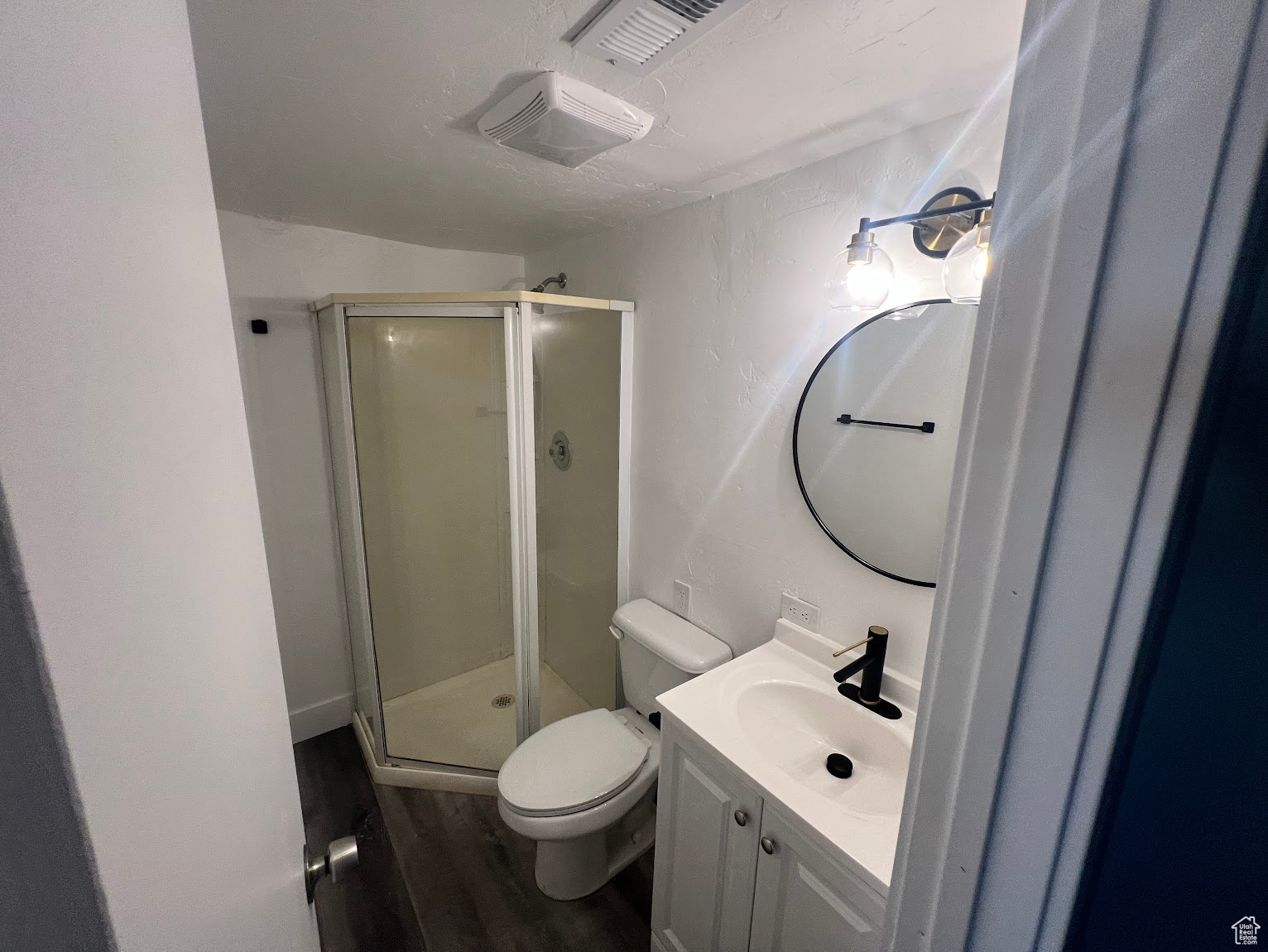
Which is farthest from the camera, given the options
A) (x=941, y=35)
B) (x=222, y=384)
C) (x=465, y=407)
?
(x=465, y=407)

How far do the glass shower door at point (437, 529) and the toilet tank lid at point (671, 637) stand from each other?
49 cm

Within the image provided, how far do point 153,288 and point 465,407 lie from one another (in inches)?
68.0

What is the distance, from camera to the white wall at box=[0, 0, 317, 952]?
0.68 ft

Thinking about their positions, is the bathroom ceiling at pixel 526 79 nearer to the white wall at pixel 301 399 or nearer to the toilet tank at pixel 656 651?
the white wall at pixel 301 399

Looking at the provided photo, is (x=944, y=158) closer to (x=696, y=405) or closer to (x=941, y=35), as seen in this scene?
(x=941, y=35)

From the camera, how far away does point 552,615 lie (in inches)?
92.7

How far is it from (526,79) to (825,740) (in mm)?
1581

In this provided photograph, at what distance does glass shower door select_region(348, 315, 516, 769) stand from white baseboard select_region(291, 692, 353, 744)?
26 cm

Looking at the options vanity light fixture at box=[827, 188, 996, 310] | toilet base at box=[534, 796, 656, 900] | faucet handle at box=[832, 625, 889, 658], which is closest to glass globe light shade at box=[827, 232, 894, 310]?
vanity light fixture at box=[827, 188, 996, 310]

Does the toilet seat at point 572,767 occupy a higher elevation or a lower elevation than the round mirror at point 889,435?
lower

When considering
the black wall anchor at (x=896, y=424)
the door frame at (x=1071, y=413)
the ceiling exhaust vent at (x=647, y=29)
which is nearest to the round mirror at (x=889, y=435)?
the black wall anchor at (x=896, y=424)

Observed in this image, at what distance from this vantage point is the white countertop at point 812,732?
35.4 inches

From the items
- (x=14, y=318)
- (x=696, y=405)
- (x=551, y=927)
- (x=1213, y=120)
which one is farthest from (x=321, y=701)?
(x=1213, y=120)

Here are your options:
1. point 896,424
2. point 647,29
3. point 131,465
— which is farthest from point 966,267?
point 131,465
